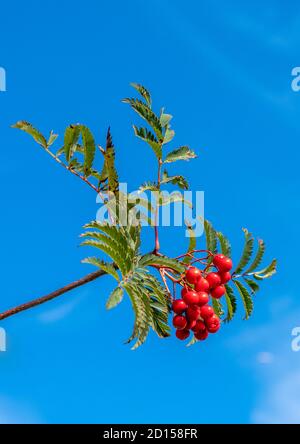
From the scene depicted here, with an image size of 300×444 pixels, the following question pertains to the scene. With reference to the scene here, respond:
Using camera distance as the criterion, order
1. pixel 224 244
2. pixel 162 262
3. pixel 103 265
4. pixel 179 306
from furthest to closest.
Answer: pixel 224 244, pixel 179 306, pixel 162 262, pixel 103 265

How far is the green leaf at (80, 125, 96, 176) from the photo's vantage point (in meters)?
5.25

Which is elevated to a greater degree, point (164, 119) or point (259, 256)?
point (164, 119)

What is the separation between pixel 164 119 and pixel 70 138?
2.73 ft

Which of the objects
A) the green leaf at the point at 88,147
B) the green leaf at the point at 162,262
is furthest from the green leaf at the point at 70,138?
the green leaf at the point at 162,262

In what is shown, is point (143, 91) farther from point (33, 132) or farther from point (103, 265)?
point (103, 265)

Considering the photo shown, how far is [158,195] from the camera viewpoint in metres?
5.21

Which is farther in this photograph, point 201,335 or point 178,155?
point 201,335

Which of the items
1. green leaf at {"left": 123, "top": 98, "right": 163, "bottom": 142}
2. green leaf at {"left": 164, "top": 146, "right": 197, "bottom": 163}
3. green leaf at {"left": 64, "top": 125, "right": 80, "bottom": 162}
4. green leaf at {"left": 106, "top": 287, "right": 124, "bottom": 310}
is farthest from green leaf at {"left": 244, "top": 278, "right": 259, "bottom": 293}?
green leaf at {"left": 64, "top": 125, "right": 80, "bottom": 162}

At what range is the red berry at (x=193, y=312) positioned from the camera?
5328 millimetres

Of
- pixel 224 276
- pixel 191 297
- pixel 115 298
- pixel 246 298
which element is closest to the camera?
pixel 115 298

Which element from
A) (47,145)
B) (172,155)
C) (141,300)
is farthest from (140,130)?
(141,300)

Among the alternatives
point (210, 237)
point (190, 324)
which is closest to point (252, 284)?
point (210, 237)

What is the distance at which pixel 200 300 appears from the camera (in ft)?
17.4

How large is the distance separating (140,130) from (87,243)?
1254 mm
